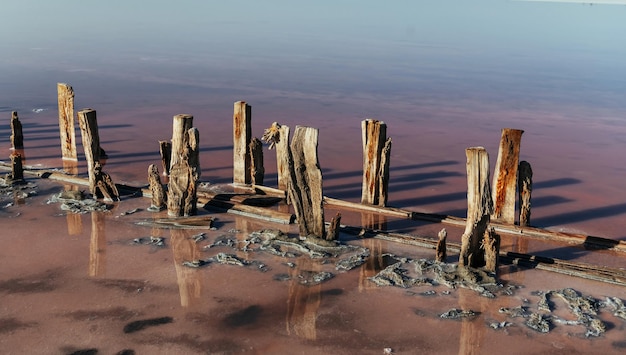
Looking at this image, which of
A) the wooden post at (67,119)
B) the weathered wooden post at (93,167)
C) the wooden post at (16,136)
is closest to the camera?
the weathered wooden post at (93,167)

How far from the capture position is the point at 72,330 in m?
7.38

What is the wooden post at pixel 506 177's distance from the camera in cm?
1038

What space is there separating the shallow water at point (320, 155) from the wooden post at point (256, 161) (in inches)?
45.3

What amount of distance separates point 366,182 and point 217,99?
35.2 ft

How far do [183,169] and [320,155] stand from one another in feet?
17.0

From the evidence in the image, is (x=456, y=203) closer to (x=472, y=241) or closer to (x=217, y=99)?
(x=472, y=241)

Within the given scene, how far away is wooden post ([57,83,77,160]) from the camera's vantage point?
13.4 m

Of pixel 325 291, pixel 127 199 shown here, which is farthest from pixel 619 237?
pixel 127 199

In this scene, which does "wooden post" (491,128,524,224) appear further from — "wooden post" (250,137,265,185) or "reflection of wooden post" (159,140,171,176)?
"reflection of wooden post" (159,140,171,176)

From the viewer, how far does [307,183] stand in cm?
971

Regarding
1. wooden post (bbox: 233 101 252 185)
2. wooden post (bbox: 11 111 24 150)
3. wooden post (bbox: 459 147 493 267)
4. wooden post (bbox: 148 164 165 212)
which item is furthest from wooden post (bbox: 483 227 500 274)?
wooden post (bbox: 11 111 24 150)

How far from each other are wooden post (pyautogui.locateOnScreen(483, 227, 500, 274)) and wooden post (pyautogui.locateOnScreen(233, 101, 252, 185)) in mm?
4825

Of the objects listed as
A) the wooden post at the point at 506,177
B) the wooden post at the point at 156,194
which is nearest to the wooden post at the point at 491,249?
the wooden post at the point at 506,177

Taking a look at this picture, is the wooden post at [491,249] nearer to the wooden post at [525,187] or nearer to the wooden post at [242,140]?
the wooden post at [525,187]
